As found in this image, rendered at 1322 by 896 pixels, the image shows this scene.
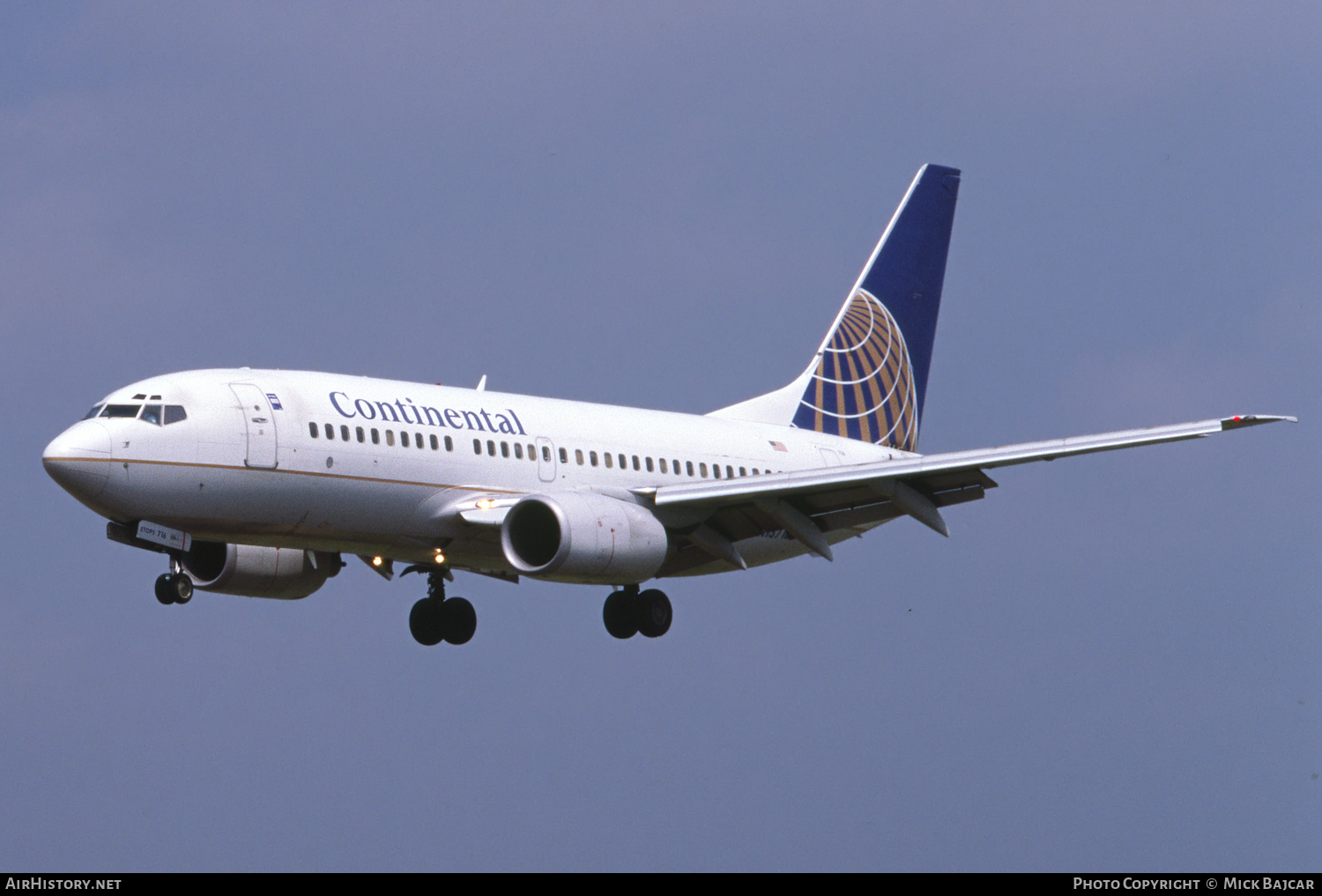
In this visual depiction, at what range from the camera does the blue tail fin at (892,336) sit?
42375 mm

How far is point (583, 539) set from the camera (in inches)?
1233

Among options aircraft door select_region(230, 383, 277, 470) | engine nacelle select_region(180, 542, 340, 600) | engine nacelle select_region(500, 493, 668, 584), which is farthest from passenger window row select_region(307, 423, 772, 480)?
engine nacelle select_region(180, 542, 340, 600)

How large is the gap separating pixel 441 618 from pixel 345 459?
23.2 ft

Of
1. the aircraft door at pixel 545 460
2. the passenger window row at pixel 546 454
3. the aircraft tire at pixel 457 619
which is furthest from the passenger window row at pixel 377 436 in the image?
the aircraft tire at pixel 457 619

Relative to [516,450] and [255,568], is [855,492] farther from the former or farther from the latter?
[255,568]

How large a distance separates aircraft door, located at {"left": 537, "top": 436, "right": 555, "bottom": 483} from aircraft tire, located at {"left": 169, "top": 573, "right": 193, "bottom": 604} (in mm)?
6431

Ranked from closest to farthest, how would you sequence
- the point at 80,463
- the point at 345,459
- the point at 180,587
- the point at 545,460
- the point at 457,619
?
1. the point at 80,463
2. the point at 180,587
3. the point at 345,459
4. the point at 545,460
5. the point at 457,619

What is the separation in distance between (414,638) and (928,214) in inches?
655

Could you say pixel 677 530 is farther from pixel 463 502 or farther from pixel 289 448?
pixel 289 448

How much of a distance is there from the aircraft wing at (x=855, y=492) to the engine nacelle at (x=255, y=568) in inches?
272

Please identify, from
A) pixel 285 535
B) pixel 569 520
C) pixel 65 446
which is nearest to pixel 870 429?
pixel 569 520

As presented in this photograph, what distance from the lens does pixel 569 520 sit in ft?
103

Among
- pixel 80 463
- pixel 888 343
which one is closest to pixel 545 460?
pixel 80 463

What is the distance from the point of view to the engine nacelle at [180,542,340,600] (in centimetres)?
3516
